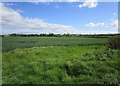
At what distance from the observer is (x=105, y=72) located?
1072 centimetres

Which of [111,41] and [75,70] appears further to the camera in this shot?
[111,41]

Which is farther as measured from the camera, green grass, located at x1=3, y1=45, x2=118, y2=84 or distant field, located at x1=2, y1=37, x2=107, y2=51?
distant field, located at x1=2, y1=37, x2=107, y2=51

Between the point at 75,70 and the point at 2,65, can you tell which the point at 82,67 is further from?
the point at 2,65

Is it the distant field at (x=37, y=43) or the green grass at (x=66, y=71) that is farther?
the distant field at (x=37, y=43)

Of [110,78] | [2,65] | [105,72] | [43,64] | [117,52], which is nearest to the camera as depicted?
[110,78]

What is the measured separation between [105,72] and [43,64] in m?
2.79

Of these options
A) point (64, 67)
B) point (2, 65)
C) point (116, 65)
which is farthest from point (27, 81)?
point (116, 65)

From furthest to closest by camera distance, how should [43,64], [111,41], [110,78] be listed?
1. [111,41]
2. [43,64]
3. [110,78]

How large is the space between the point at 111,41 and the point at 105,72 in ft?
19.3

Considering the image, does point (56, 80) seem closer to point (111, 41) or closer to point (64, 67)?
point (64, 67)

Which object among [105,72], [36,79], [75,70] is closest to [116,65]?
[105,72]

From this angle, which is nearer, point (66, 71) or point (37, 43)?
point (66, 71)

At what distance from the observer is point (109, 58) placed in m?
12.5

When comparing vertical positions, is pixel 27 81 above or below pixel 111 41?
below
